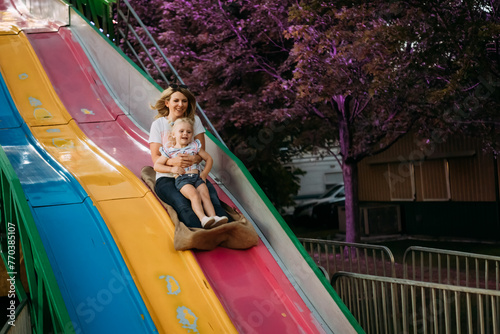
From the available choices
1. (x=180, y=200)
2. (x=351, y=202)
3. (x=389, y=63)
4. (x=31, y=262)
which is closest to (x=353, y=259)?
(x=351, y=202)

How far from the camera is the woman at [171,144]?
627cm

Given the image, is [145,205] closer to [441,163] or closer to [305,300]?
[305,300]

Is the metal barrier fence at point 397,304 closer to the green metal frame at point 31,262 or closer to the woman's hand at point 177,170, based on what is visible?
the woman's hand at point 177,170

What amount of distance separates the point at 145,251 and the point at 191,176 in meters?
1.04

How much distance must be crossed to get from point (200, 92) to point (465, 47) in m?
7.01

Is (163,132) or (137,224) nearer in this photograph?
(137,224)

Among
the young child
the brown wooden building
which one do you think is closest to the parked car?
the brown wooden building

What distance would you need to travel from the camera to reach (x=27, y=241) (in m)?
5.03

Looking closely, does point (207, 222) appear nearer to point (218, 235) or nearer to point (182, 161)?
point (218, 235)

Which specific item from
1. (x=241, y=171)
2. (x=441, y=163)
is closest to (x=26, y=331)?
(x=241, y=171)

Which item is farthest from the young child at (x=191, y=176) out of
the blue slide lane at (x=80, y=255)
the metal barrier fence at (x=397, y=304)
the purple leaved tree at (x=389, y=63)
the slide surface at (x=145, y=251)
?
the purple leaved tree at (x=389, y=63)

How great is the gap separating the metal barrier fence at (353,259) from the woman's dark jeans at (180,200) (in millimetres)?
1536

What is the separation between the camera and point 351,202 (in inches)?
557

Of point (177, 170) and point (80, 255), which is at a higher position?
point (177, 170)
